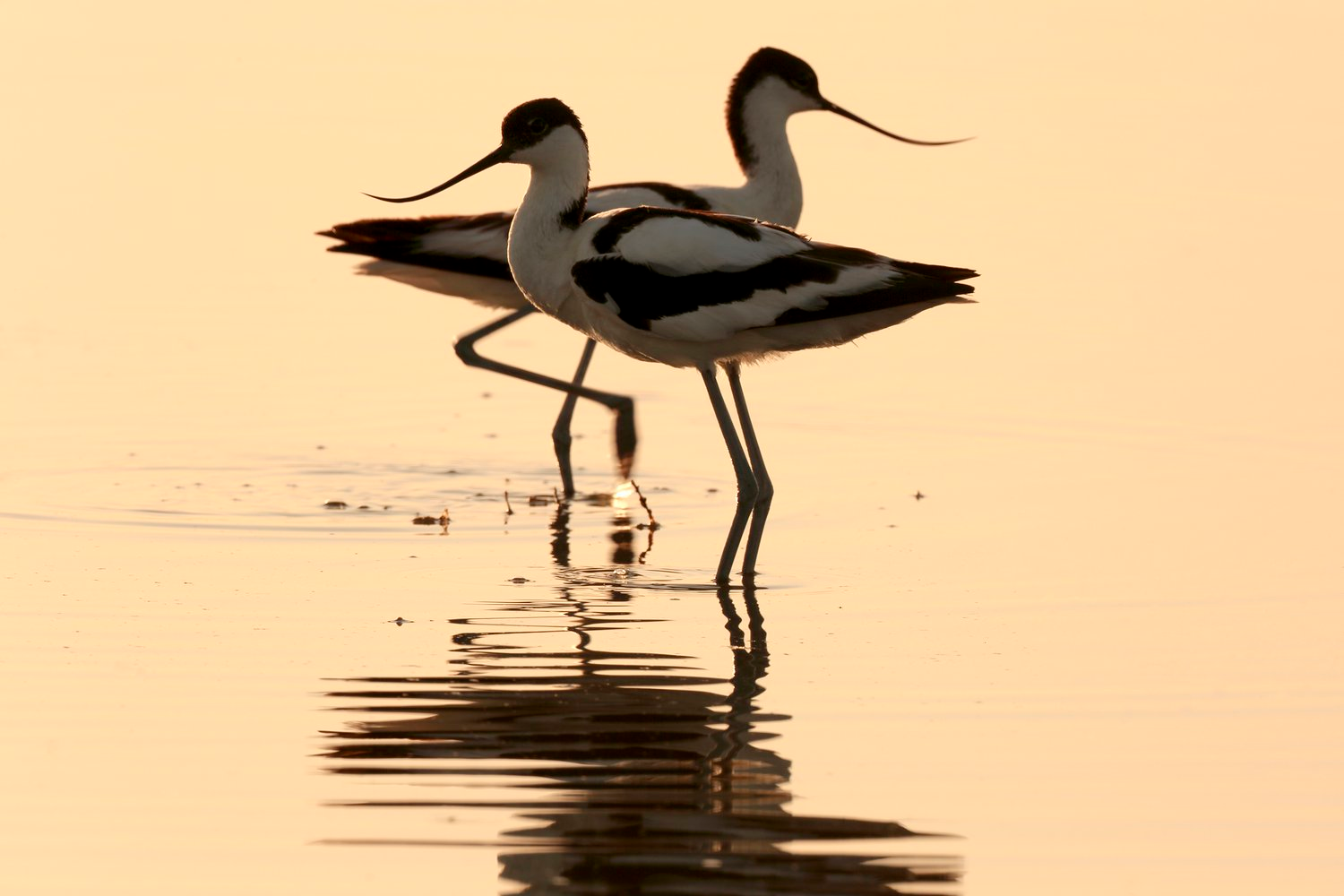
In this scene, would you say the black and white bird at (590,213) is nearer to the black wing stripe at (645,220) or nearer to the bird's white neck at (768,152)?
the bird's white neck at (768,152)

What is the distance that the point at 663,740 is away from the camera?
20.2ft

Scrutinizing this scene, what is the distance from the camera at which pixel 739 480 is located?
28.0 ft

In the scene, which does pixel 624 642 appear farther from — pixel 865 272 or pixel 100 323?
pixel 100 323

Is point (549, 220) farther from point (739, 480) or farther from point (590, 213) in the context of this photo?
point (590, 213)

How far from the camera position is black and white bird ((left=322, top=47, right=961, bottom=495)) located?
10.2 m

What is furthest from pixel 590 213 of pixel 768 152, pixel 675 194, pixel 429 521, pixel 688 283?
pixel 688 283

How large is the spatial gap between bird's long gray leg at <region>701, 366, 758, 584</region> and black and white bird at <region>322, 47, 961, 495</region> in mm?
1460

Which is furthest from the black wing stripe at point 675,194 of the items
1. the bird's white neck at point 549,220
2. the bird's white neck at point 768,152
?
the bird's white neck at point 549,220

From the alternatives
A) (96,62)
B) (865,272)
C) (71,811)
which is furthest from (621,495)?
(96,62)

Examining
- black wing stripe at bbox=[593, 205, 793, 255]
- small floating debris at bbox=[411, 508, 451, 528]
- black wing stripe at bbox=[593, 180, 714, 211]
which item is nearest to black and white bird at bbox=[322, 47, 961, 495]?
black wing stripe at bbox=[593, 180, 714, 211]

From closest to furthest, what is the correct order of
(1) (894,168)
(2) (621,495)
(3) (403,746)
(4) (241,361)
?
1. (3) (403,746)
2. (2) (621,495)
3. (4) (241,361)
4. (1) (894,168)

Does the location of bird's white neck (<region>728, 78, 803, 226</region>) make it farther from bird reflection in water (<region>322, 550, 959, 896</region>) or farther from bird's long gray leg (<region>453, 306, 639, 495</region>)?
bird reflection in water (<region>322, 550, 959, 896</region>)

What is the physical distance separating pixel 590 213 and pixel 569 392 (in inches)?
37.1

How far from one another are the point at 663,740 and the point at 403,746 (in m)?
0.67
